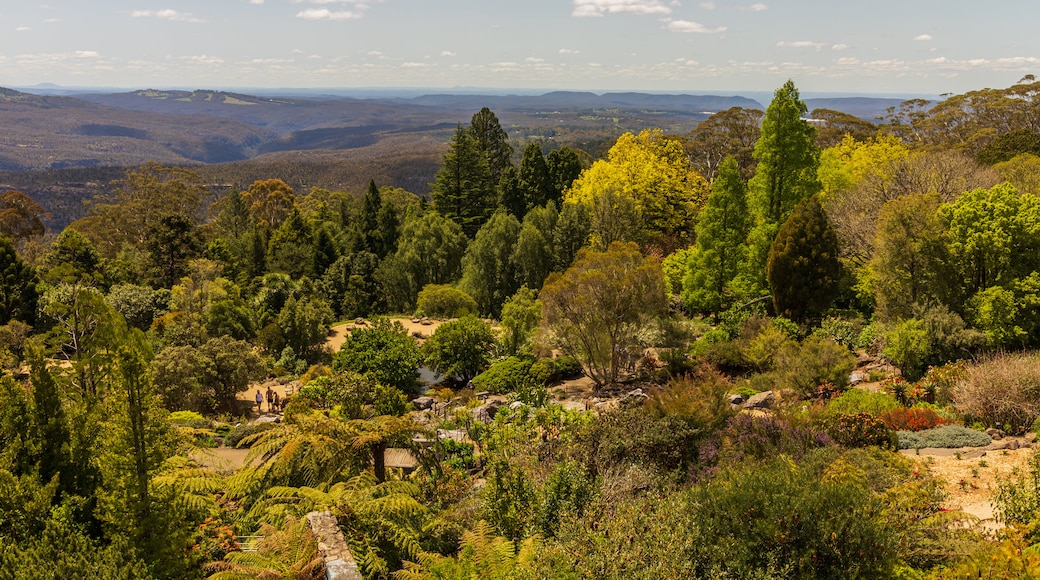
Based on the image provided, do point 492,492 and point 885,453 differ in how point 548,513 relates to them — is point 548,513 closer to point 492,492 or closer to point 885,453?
point 492,492

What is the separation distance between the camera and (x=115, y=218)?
1748 inches

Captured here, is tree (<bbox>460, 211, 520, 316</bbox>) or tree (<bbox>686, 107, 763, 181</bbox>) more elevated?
tree (<bbox>686, 107, 763, 181</bbox>)

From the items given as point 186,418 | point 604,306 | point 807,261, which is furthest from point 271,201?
point 807,261

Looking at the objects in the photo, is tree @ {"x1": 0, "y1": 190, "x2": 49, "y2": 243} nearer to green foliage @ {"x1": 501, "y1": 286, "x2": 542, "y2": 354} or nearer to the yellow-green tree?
the yellow-green tree

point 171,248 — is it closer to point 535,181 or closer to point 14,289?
point 14,289

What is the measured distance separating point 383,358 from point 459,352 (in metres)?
2.43

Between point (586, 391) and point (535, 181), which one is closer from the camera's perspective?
point (586, 391)

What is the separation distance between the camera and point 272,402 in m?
18.6

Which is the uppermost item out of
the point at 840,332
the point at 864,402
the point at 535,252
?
the point at 535,252

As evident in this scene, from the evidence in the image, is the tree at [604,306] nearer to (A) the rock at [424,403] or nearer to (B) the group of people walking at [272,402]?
(A) the rock at [424,403]

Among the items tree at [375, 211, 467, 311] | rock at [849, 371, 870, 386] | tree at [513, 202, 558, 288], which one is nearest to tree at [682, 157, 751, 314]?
rock at [849, 371, 870, 386]

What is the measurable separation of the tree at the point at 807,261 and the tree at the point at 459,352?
9.45 metres

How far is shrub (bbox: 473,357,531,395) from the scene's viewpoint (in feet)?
55.9

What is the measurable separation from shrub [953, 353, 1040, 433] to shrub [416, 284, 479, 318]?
18.6 metres
